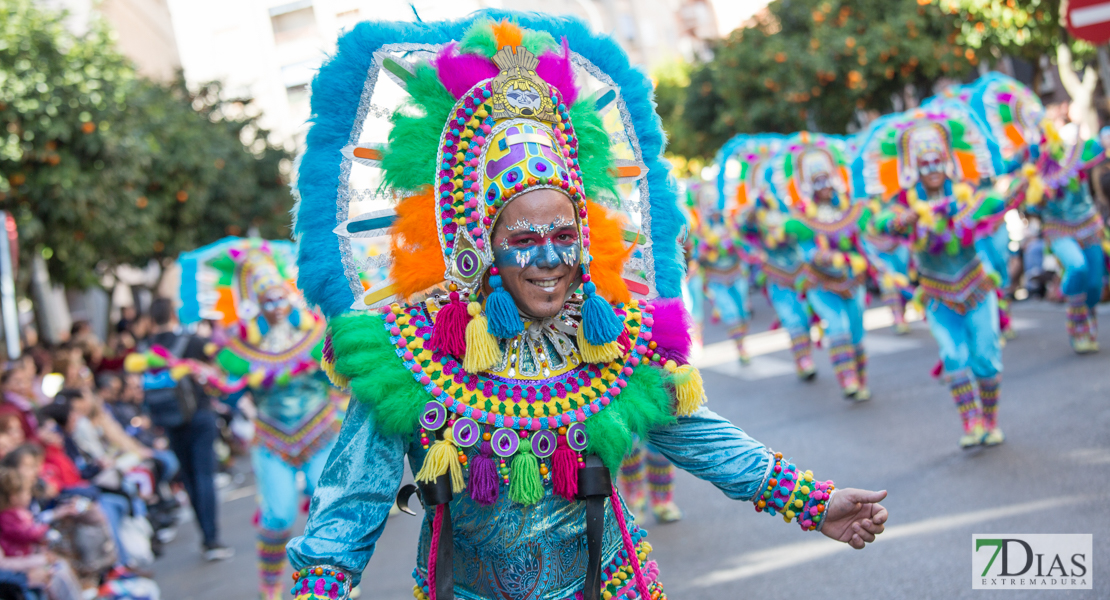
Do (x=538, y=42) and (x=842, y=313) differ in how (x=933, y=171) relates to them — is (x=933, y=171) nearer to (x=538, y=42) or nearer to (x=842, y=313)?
(x=842, y=313)

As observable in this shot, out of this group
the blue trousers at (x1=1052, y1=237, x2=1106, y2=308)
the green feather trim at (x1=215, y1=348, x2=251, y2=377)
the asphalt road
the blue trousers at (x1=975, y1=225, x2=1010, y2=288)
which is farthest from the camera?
A: the blue trousers at (x1=1052, y1=237, x2=1106, y2=308)

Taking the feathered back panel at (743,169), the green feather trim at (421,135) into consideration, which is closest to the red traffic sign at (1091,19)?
the green feather trim at (421,135)

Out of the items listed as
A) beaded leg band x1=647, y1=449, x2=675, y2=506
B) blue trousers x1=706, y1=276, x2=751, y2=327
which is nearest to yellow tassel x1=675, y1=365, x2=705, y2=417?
beaded leg band x1=647, y1=449, x2=675, y2=506

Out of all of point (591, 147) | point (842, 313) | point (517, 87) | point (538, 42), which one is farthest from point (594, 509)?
point (842, 313)

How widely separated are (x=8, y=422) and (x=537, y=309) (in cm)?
538

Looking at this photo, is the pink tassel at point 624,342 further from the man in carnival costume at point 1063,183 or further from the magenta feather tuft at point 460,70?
the man in carnival costume at point 1063,183

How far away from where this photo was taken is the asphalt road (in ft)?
17.0

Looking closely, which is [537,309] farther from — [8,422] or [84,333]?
[84,333]

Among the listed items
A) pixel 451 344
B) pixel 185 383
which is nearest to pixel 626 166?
pixel 451 344

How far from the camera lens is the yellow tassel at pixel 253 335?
663 centimetres

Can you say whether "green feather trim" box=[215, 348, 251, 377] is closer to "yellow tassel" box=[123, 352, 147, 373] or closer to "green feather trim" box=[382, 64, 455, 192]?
"yellow tassel" box=[123, 352, 147, 373]

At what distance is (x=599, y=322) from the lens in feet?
8.67

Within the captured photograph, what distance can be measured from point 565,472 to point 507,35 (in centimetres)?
111

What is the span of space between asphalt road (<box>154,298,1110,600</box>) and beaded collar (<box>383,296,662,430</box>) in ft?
8.75
